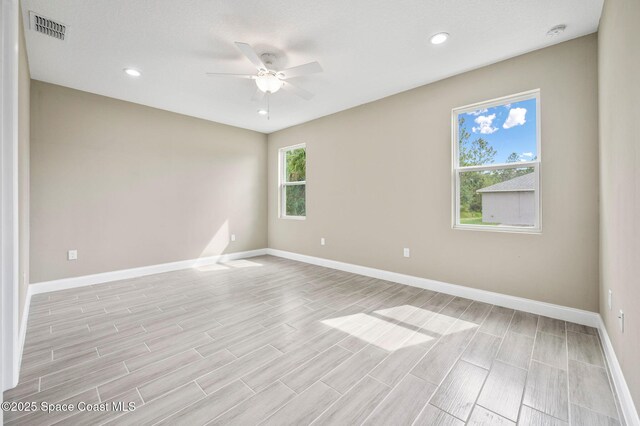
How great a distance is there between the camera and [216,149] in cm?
527

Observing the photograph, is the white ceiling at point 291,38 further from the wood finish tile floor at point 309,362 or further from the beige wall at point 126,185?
the wood finish tile floor at point 309,362

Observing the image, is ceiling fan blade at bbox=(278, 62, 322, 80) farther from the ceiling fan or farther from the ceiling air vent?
the ceiling air vent

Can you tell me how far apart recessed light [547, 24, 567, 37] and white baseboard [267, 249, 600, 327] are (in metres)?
2.58

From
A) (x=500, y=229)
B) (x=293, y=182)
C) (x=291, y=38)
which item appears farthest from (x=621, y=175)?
(x=293, y=182)

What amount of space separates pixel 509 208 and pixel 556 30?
A: 5.54 feet

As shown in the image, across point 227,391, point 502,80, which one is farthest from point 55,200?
point 502,80

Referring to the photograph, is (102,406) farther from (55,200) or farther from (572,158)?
(572,158)

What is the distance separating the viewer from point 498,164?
3.06 m

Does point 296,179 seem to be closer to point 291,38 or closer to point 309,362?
point 291,38

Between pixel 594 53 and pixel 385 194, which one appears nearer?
pixel 594 53

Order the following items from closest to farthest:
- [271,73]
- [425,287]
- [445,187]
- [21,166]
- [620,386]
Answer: [620,386], [21,166], [271,73], [445,187], [425,287]

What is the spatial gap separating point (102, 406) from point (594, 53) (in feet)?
15.3

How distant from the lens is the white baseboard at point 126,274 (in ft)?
11.6

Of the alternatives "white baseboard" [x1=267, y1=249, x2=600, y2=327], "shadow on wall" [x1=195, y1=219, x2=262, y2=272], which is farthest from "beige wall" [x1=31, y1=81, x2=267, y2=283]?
"white baseboard" [x1=267, y1=249, x2=600, y2=327]
